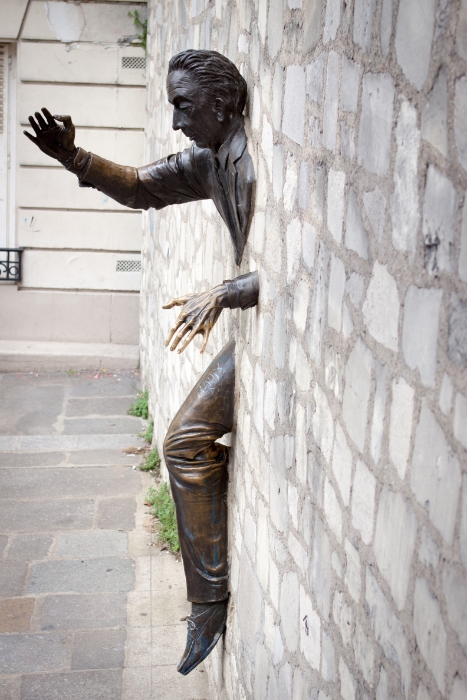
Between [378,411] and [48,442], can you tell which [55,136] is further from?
[48,442]

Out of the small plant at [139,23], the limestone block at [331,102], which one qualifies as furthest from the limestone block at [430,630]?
the small plant at [139,23]

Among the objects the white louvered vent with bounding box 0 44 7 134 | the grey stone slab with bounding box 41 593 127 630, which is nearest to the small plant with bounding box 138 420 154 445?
the grey stone slab with bounding box 41 593 127 630

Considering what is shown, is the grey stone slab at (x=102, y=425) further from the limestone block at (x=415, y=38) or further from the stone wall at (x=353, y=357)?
the limestone block at (x=415, y=38)

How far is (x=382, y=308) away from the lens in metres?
1.68

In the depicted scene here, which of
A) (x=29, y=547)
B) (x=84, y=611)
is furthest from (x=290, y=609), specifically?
(x=29, y=547)

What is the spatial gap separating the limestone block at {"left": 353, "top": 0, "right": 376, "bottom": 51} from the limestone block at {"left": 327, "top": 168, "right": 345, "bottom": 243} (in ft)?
0.93

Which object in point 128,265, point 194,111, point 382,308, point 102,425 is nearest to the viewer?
point 382,308

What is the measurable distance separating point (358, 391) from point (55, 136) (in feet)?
6.61

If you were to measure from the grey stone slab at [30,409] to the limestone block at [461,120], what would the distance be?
5879 millimetres

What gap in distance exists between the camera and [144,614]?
439 cm

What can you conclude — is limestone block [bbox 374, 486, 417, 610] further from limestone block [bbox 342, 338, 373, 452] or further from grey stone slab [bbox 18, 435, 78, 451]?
grey stone slab [bbox 18, 435, 78, 451]

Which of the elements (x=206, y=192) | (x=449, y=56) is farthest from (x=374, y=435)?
(x=206, y=192)

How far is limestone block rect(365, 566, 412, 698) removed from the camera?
5.22ft

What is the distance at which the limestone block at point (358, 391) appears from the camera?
1788 millimetres
